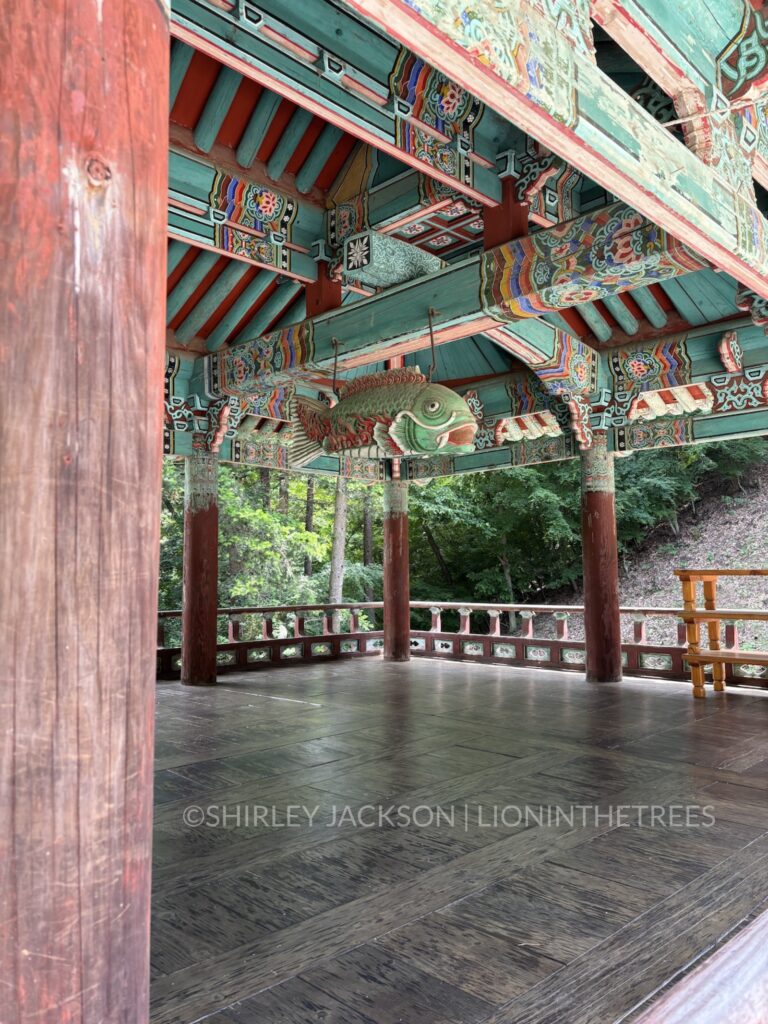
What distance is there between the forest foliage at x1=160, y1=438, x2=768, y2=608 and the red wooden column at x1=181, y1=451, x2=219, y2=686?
670 cm

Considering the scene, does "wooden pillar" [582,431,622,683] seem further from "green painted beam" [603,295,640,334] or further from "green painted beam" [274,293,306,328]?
"green painted beam" [274,293,306,328]

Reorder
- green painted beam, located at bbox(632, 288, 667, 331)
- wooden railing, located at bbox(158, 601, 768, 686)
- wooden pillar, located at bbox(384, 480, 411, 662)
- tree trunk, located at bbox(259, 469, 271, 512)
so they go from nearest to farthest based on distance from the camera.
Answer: green painted beam, located at bbox(632, 288, 667, 331) < wooden railing, located at bbox(158, 601, 768, 686) < wooden pillar, located at bbox(384, 480, 411, 662) < tree trunk, located at bbox(259, 469, 271, 512)

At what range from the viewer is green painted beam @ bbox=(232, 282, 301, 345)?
24.2ft

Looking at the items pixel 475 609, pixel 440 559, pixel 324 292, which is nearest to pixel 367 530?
pixel 440 559

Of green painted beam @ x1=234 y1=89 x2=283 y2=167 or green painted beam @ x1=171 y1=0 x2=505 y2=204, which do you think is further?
green painted beam @ x1=234 y1=89 x2=283 y2=167

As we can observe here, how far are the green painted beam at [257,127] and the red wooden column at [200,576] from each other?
3663 mm

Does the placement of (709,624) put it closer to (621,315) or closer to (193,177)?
(621,315)

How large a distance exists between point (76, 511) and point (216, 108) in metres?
4.83

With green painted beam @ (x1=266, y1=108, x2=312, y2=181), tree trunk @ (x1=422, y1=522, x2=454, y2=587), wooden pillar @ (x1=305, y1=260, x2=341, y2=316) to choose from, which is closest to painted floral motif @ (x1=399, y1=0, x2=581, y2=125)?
green painted beam @ (x1=266, y1=108, x2=312, y2=181)

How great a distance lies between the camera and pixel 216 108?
4.79 metres

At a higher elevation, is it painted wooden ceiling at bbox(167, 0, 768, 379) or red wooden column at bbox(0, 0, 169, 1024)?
painted wooden ceiling at bbox(167, 0, 768, 379)

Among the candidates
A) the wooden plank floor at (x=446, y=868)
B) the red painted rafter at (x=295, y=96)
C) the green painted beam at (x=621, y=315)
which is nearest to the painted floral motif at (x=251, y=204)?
the red painted rafter at (x=295, y=96)

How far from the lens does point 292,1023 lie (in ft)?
5.92

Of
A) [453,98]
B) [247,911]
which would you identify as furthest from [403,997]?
[453,98]
